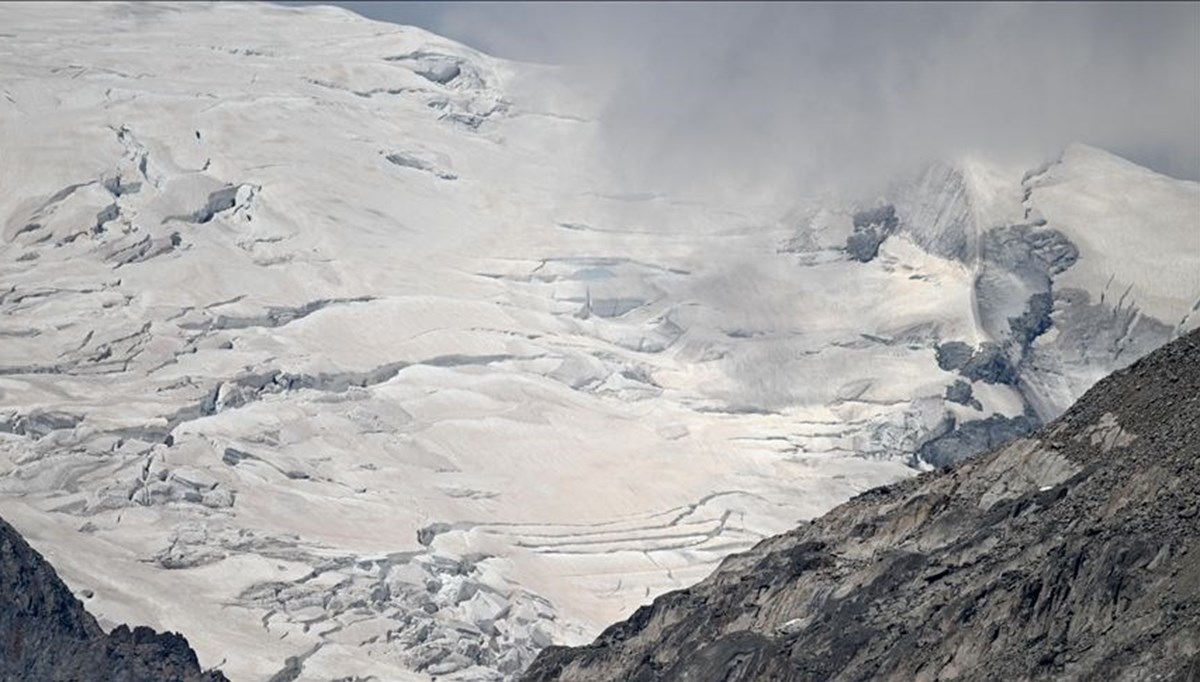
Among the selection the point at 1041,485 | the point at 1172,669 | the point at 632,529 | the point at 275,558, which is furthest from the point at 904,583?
the point at 632,529

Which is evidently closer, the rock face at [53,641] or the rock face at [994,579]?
the rock face at [994,579]

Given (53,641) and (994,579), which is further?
(53,641)

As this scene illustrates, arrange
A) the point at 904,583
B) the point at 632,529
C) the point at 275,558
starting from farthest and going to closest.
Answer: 1. the point at 632,529
2. the point at 275,558
3. the point at 904,583

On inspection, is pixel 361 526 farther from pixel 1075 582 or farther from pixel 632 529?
pixel 1075 582

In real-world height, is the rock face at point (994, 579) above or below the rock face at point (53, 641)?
above

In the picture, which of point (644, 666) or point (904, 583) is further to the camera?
point (644, 666)
